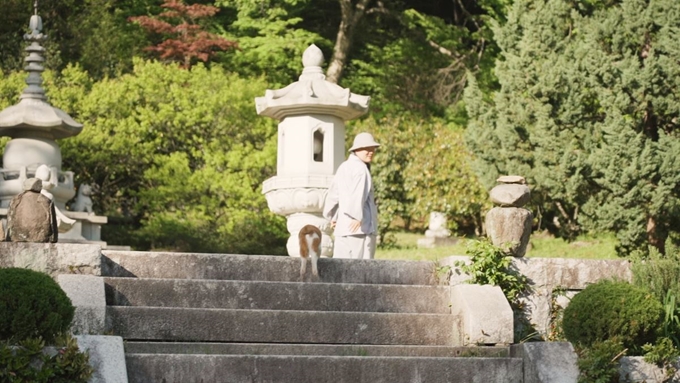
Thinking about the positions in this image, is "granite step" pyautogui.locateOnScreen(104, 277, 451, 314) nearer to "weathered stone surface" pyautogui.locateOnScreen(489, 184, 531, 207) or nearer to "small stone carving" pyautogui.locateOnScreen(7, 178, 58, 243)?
"small stone carving" pyautogui.locateOnScreen(7, 178, 58, 243)

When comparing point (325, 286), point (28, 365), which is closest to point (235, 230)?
point (325, 286)

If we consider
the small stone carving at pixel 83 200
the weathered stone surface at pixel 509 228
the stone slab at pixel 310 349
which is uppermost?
the small stone carving at pixel 83 200

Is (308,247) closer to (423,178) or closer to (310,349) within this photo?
(310,349)

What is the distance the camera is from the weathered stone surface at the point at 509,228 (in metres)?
11.1

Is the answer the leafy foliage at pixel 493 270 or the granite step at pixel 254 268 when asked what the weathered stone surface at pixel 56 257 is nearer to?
the granite step at pixel 254 268

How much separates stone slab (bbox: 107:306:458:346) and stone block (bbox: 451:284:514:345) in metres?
0.12

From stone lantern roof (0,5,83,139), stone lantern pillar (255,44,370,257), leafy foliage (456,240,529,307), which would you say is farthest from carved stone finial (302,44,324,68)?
leafy foliage (456,240,529,307)

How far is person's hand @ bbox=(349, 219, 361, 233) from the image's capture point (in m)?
12.3

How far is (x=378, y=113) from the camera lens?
97.8 ft

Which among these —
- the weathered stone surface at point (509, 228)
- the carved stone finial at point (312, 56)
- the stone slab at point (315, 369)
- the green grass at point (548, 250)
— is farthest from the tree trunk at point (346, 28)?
the stone slab at point (315, 369)

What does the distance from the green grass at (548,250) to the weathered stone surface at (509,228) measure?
10.9 meters

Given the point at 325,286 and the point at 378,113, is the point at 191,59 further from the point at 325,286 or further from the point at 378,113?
the point at 325,286

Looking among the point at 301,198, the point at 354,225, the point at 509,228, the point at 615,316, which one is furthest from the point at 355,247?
the point at 301,198

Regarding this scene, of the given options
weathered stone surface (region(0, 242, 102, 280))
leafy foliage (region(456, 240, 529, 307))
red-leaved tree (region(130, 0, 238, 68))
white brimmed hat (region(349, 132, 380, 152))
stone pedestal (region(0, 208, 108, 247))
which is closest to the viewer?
weathered stone surface (region(0, 242, 102, 280))
